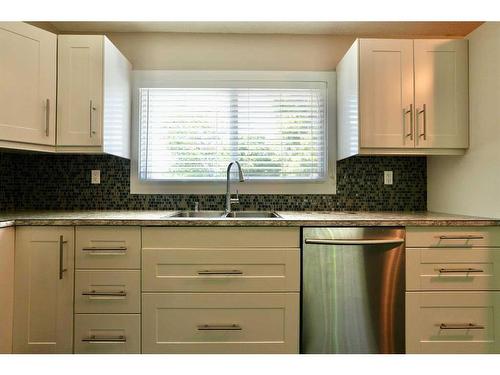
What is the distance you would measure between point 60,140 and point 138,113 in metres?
0.63

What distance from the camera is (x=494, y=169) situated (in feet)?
6.51

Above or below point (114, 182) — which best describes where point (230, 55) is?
above

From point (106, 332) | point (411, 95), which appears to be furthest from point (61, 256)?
point (411, 95)

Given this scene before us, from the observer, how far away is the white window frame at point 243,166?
2648mm

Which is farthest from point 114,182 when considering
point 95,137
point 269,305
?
point 269,305

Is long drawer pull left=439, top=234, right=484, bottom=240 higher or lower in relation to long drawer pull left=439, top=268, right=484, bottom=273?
A: higher

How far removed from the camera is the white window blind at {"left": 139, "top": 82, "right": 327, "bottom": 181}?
265 centimetres

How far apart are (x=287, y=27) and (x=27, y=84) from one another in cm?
178

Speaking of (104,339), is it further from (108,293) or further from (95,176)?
(95,176)

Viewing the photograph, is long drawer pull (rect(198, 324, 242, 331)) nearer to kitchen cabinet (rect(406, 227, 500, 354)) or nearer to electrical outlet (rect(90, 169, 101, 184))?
kitchen cabinet (rect(406, 227, 500, 354))

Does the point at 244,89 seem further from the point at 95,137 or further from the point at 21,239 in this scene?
the point at 21,239

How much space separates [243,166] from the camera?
105 inches

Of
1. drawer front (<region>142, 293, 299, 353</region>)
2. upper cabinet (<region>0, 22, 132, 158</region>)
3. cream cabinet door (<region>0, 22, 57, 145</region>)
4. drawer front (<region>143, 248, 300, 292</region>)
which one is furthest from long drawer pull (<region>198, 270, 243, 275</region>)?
cream cabinet door (<region>0, 22, 57, 145</region>)

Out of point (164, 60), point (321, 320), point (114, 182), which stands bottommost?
point (321, 320)
